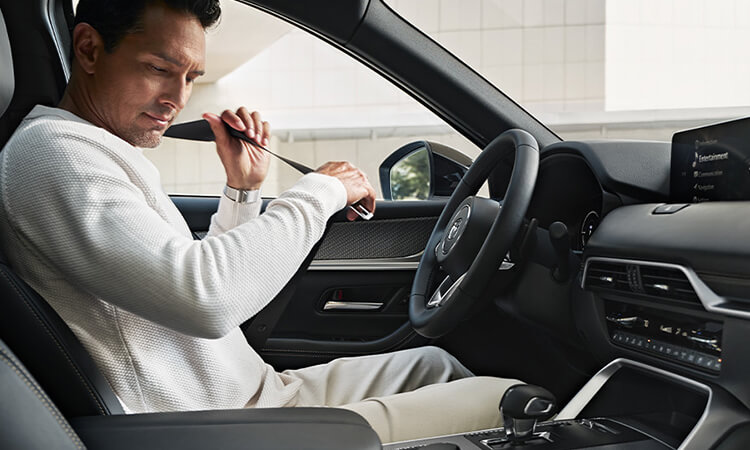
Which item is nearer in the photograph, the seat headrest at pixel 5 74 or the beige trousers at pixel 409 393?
the seat headrest at pixel 5 74

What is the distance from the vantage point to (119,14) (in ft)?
3.60

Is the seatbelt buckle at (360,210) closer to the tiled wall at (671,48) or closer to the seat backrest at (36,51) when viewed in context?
the seat backrest at (36,51)

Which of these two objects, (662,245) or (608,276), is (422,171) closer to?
(608,276)

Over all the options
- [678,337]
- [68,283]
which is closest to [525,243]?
[678,337]

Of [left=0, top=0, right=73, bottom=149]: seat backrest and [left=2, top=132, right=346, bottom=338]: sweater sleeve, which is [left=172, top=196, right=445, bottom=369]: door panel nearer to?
[left=0, top=0, right=73, bottom=149]: seat backrest

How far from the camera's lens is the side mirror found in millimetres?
1902

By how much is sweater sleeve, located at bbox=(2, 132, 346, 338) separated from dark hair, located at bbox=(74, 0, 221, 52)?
23 centimetres

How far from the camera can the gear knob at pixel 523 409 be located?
1.13m

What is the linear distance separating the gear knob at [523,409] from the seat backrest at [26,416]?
2.21 ft

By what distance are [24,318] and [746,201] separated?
972 mm

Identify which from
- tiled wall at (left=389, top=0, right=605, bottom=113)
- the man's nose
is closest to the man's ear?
the man's nose

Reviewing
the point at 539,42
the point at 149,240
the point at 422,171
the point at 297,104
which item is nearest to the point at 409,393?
the point at 149,240

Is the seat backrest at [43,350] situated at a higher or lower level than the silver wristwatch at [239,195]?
lower

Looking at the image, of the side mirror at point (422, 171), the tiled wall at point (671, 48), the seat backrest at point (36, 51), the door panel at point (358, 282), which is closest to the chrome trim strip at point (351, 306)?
the door panel at point (358, 282)
